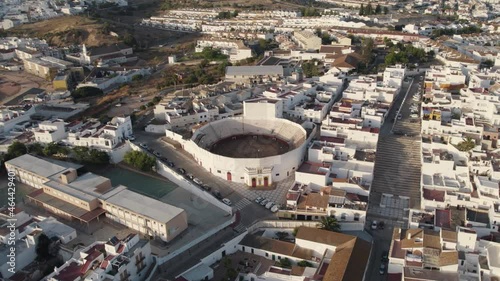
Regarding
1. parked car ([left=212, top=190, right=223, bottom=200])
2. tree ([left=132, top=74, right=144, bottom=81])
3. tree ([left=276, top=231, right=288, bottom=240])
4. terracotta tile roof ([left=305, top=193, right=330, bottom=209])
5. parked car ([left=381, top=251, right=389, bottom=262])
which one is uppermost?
tree ([left=132, top=74, right=144, bottom=81])

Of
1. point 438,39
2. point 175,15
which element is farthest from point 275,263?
point 175,15

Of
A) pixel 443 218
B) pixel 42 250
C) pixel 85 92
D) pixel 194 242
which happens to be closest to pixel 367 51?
pixel 443 218

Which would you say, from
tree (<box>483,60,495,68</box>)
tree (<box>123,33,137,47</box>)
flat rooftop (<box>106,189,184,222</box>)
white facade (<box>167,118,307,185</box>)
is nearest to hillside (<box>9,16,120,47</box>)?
tree (<box>123,33,137,47</box>)

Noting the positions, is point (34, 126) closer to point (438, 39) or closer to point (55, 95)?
point (55, 95)

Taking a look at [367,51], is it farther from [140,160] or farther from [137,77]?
[140,160]

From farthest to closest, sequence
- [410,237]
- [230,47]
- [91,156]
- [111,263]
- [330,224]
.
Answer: [230,47]
[91,156]
[330,224]
[410,237]
[111,263]

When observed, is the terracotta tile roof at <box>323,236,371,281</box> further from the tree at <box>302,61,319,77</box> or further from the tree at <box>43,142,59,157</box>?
the tree at <box>302,61,319,77</box>

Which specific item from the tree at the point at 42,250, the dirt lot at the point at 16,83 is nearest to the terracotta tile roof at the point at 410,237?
the tree at the point at 42,250
